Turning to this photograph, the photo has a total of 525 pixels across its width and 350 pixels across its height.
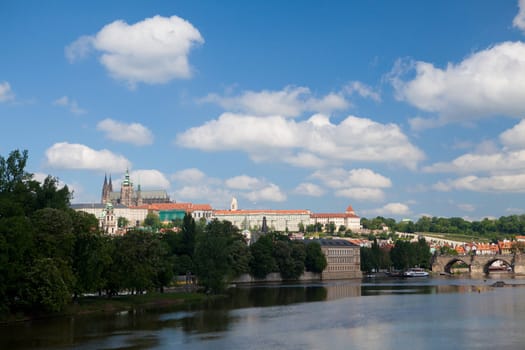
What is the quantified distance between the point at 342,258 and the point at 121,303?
337ft

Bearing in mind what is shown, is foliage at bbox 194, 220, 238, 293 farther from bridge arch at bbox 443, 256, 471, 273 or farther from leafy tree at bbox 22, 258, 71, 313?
bridge arch at bbox 443, 256, 471, 273

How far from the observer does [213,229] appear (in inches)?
4887

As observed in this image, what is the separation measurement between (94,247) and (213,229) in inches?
2332

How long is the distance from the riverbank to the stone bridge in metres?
107

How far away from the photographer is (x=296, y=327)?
183 feet

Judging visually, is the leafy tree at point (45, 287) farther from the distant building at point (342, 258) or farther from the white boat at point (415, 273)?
the white boat at point (415, 273)

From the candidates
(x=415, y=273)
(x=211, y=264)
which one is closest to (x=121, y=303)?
(x=211, y=264)

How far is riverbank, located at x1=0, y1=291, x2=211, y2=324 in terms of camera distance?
6000cm

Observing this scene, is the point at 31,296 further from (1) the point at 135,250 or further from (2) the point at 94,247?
(1) the point at 135,250

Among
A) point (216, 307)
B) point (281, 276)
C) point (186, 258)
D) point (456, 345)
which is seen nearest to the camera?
point (456, 345)

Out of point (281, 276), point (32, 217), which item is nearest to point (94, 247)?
point (32, 217)

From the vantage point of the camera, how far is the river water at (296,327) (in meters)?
46.6

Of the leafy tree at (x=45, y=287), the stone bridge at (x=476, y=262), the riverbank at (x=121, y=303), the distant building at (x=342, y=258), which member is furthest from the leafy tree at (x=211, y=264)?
the stone bridge at (x=476, y=262)

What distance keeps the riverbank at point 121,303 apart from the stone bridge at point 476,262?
107 m
